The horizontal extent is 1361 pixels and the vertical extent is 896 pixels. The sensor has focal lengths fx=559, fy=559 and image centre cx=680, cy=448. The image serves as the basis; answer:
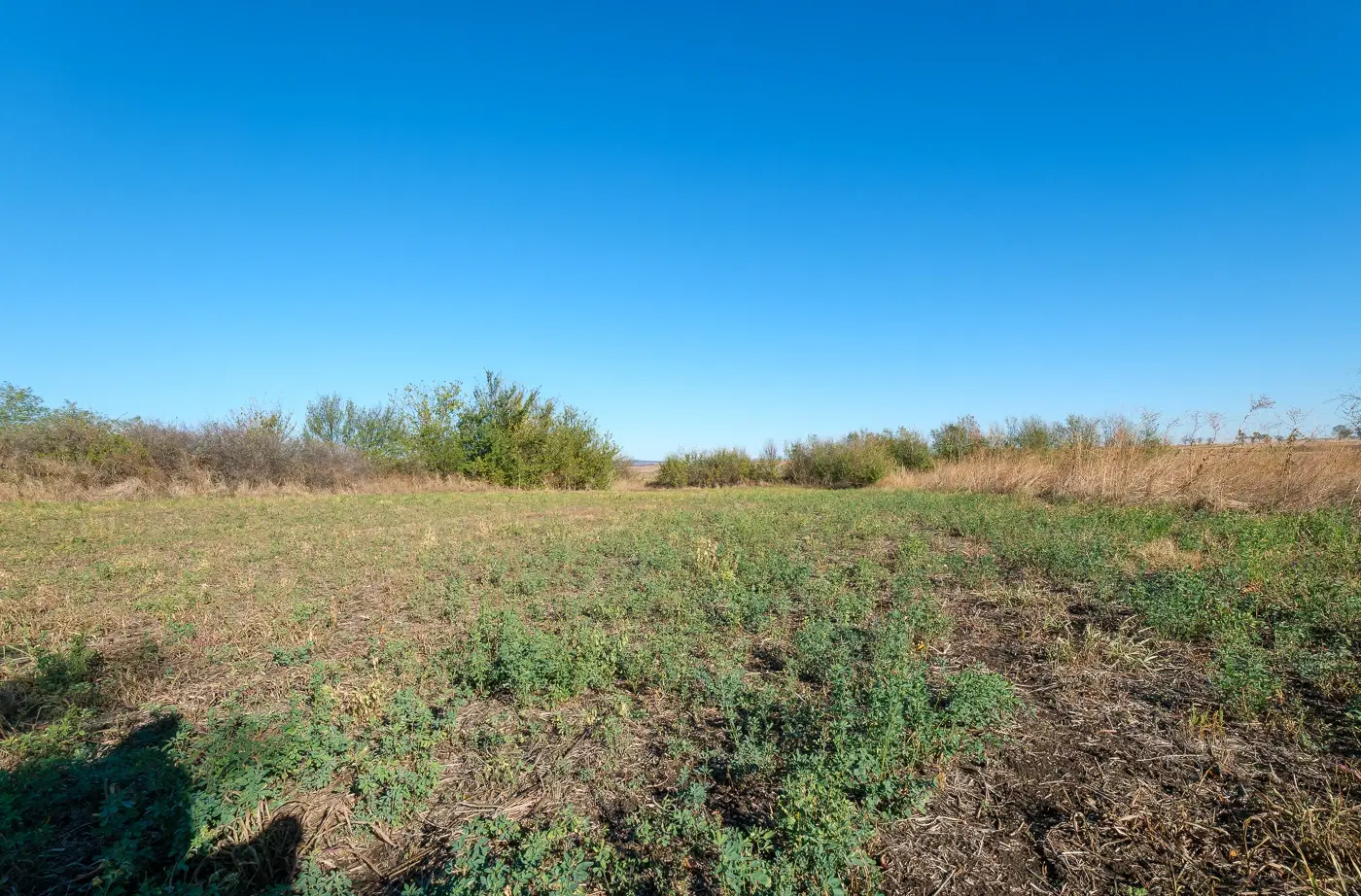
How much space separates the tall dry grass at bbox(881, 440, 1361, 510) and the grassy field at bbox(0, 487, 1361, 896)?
4053mm

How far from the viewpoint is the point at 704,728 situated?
335 cm

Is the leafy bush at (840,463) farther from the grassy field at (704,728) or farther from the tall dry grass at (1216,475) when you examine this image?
the grassy field at (704,728)

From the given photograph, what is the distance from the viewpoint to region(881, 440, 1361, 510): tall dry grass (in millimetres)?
9688

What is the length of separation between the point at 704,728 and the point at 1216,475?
40.7 feet

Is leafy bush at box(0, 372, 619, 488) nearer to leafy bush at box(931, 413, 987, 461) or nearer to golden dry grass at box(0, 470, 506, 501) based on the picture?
golden dry grass at box(0, 470, 506, 501)

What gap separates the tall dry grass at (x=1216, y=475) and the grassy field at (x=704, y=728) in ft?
13.3

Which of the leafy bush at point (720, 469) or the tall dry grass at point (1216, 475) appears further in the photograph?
the leafy bush at point (720, 469)

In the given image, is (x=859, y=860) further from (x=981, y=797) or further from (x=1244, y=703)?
(x=1244, y=703)

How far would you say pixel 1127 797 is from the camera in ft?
8.39

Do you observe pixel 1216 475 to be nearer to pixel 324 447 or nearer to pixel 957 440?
pixel 957 440

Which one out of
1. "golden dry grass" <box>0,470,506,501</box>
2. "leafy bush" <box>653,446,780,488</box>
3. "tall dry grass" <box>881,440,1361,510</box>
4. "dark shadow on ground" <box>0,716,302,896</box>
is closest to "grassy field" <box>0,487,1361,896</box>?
"dark shadow on ground" <box>0,716,302,896</box>

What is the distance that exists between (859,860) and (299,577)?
7214 millimetres

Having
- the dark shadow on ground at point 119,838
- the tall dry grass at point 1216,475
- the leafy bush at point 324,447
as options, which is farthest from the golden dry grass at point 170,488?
the tall dry grass at point 1216,475

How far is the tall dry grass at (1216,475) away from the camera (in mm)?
9688
